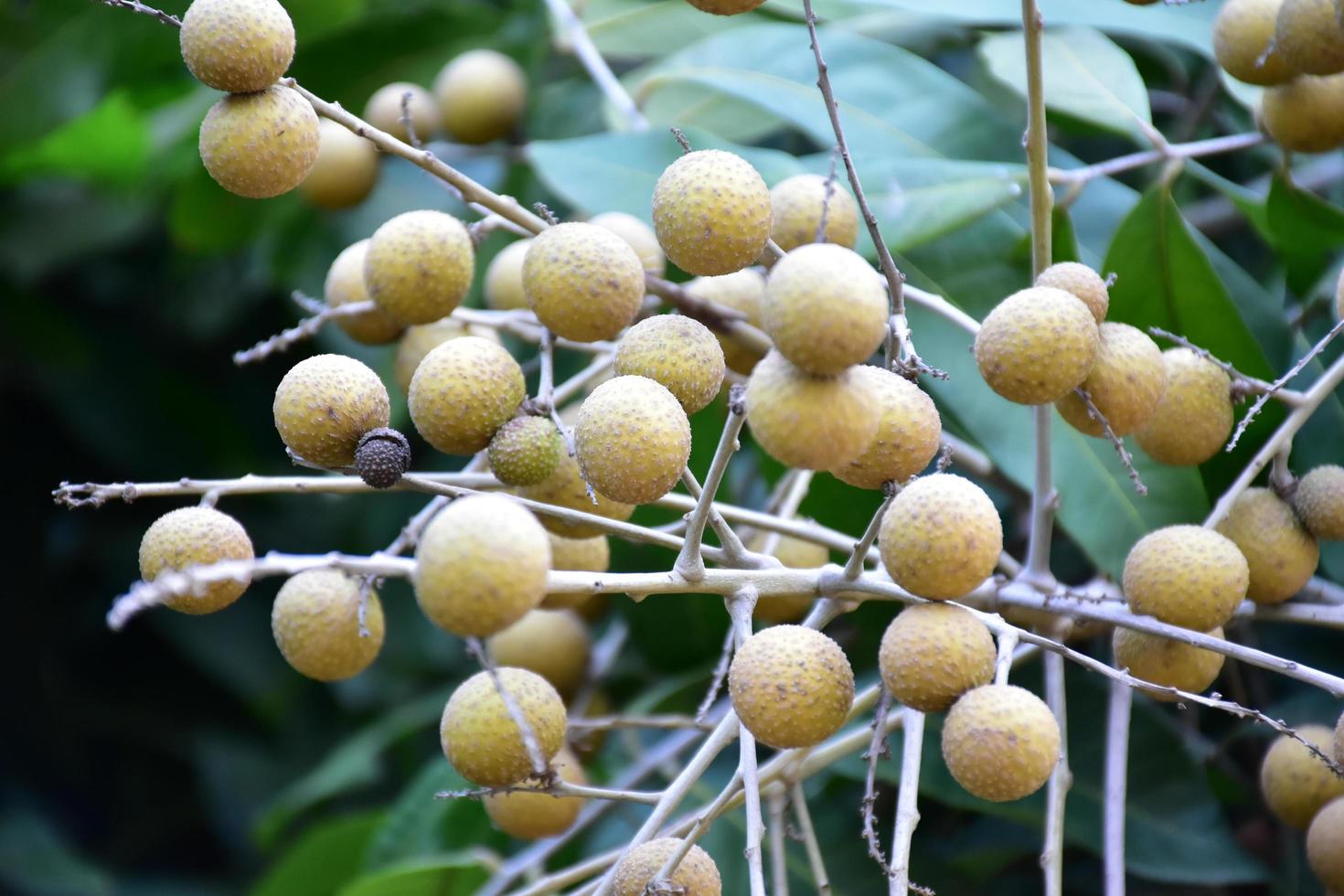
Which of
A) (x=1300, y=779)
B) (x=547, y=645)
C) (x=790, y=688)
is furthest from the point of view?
(x=547, y=645)

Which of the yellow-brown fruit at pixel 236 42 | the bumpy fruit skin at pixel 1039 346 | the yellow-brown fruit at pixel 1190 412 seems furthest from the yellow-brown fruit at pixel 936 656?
the yellow-brown fruit at pixel 236 42

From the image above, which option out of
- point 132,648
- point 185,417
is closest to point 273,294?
point 185,417

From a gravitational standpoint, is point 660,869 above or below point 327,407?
below

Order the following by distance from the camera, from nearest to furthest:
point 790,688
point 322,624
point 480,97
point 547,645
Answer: point 790,688 → point 322,624 → point 547,645 → point 480,97

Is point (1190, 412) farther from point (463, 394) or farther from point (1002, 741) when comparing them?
point (463, 394)

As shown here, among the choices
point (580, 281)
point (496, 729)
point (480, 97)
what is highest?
point (480, 97)

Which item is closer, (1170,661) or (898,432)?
(898,432)

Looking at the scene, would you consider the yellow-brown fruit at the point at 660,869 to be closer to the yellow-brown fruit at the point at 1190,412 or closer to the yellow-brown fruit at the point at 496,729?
the yellow-brown fruit at the point at 496,729

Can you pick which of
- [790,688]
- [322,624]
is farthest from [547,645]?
[790,688]
